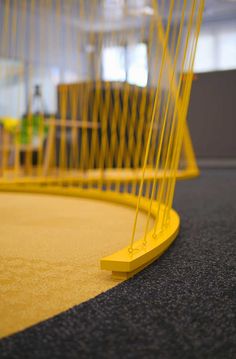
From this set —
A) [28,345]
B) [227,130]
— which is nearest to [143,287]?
[28,345]

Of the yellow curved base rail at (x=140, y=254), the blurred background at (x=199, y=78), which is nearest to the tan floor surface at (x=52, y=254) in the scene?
the yellow curved base rail at (x=140, y=254)

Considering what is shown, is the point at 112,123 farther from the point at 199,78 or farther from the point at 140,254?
the point at 140,254

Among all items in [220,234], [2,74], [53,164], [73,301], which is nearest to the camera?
[73,301]

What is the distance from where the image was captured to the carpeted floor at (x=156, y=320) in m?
0.43

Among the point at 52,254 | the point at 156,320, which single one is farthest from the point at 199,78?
the point at 156,320

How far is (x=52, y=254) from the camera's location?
2.70 feet

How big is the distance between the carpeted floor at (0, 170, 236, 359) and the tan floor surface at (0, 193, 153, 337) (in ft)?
0.12

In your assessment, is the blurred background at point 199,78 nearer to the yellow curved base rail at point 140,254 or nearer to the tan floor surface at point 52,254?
the tan floor surface at point 52,254

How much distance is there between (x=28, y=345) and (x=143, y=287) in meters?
0.21

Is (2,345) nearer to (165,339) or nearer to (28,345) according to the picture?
(28,345)

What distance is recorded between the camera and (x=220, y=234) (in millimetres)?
999

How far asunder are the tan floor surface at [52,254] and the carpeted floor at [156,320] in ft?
0.12

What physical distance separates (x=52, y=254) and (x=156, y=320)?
353 millimetres

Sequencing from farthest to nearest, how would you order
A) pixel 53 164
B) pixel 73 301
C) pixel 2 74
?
1. pixel 2 74
2. pixel 53 164
3. pixel 73 301
